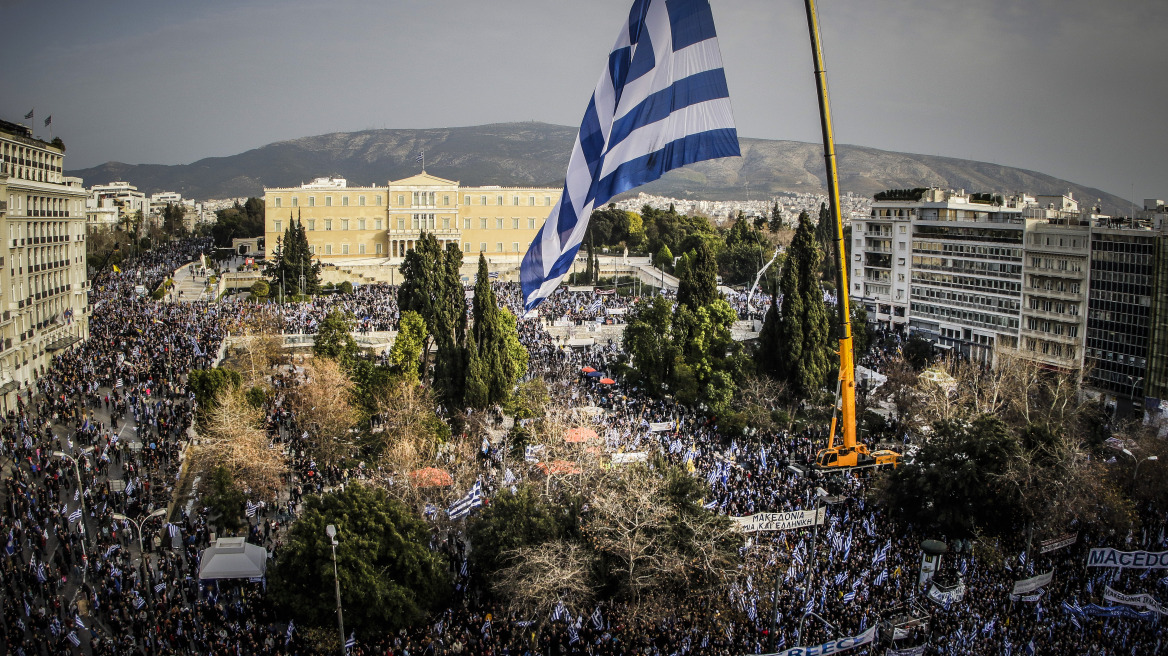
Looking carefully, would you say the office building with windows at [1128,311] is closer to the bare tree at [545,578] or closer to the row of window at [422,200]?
the bare tree at [545,578]

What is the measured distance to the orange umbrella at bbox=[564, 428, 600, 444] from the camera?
2366cm

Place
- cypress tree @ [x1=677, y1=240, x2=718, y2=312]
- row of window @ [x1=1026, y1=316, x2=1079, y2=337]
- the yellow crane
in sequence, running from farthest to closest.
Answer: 1. row of window @ [x1=1026, y1=316, x2=1079, y2=337]
2. cypress tree @ [x1=677, y1=240, x2=718, y2=312]
3. the yellow crane

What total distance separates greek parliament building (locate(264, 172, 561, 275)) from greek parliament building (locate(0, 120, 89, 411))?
114 ft

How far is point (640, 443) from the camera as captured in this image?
2708 centimetres

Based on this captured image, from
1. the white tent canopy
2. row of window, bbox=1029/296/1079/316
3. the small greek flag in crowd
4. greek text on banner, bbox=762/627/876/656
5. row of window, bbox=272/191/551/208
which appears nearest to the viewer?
greek text on banner, bbox=762/627/876/656

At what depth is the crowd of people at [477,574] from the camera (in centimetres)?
1586

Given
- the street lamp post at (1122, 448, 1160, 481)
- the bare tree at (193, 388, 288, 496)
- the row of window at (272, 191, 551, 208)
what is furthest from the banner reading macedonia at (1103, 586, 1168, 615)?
the row of window at (272, 191, 551, 208)

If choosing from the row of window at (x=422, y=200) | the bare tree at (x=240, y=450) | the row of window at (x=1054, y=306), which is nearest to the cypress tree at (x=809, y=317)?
the row of window at (x=1054, y=306)

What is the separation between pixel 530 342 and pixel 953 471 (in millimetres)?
24572

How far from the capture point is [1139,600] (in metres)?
17.0

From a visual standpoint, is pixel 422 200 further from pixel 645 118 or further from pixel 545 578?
pixel 645 118

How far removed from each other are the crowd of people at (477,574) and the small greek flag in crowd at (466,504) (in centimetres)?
85

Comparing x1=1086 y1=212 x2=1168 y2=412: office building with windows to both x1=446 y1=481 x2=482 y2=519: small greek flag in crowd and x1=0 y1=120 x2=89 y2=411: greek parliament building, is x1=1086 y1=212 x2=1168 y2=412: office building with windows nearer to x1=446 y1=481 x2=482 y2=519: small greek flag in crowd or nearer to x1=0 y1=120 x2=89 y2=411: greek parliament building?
x1=446 y1=481 x2=482 y2=519: small greek flag in crowd

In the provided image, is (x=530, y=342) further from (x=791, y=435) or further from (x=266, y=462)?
(x=266, y=462)
